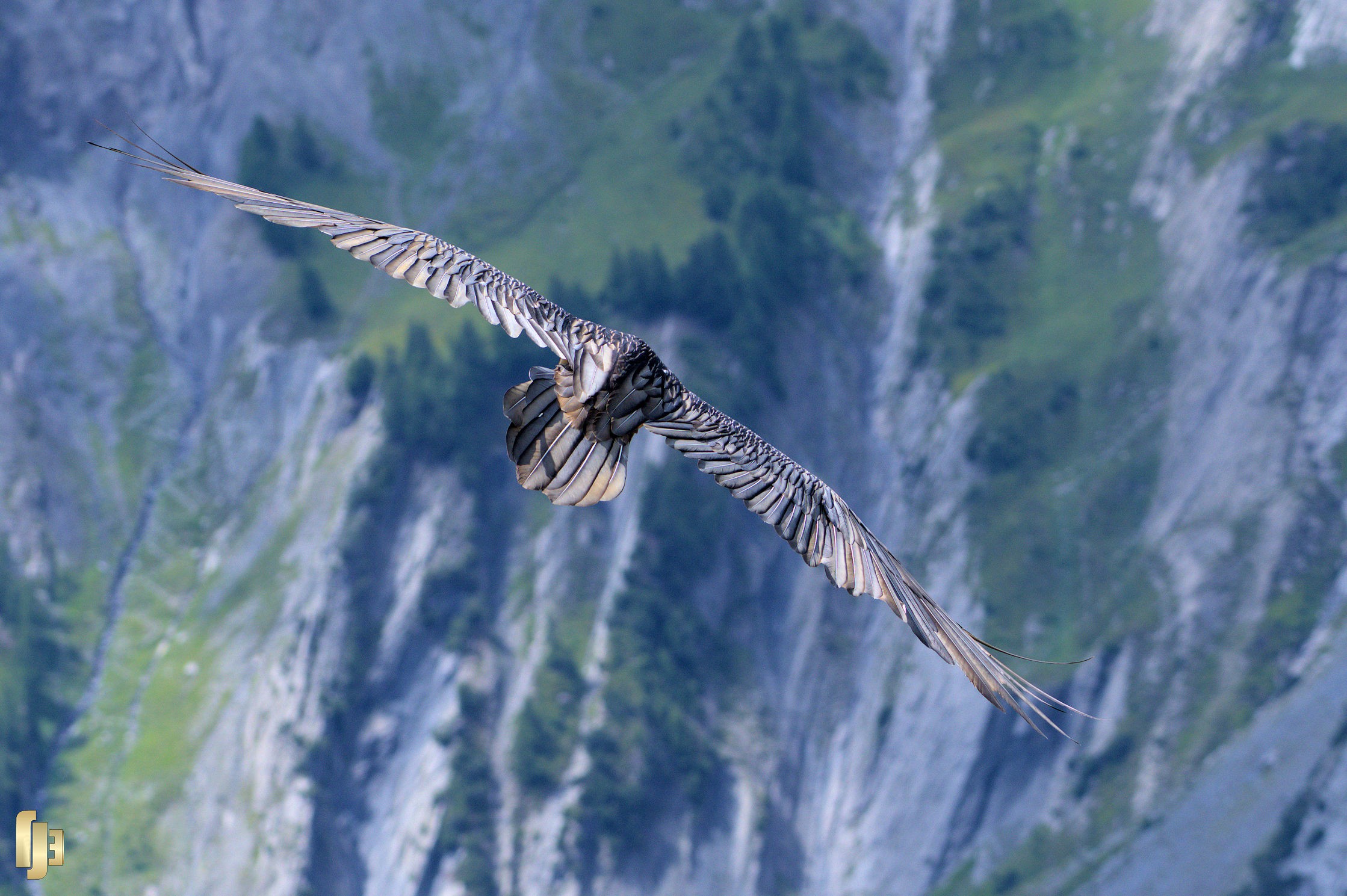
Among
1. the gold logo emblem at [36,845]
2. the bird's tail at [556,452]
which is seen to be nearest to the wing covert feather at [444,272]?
the bird's tail at [556,452]

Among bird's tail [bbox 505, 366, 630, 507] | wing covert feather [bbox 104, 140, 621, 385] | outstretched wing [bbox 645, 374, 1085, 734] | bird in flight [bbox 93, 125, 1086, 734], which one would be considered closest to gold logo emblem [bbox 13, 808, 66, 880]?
wing covert feather [bbox 104, 140, 621, 385]

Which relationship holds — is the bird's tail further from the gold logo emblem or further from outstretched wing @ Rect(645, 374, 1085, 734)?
the gold logo emblem

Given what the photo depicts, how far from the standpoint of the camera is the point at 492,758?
111m

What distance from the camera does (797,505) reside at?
2155cm

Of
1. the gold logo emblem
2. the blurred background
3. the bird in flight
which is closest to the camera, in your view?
the bird in flight

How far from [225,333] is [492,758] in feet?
163

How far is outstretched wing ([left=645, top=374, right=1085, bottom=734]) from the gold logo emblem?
88955 millimetres

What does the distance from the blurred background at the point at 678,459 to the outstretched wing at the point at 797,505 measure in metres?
82.7

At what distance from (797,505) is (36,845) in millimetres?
91262

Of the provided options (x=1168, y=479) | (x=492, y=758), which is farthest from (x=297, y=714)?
(x=1168, y=479)

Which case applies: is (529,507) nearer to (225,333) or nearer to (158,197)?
(225,333)

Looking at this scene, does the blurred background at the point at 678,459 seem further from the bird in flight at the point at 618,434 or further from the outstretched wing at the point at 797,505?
the bird in flight at the point at 618,434

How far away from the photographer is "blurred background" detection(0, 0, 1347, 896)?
107m

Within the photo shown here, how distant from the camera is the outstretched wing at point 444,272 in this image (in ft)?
71.0
